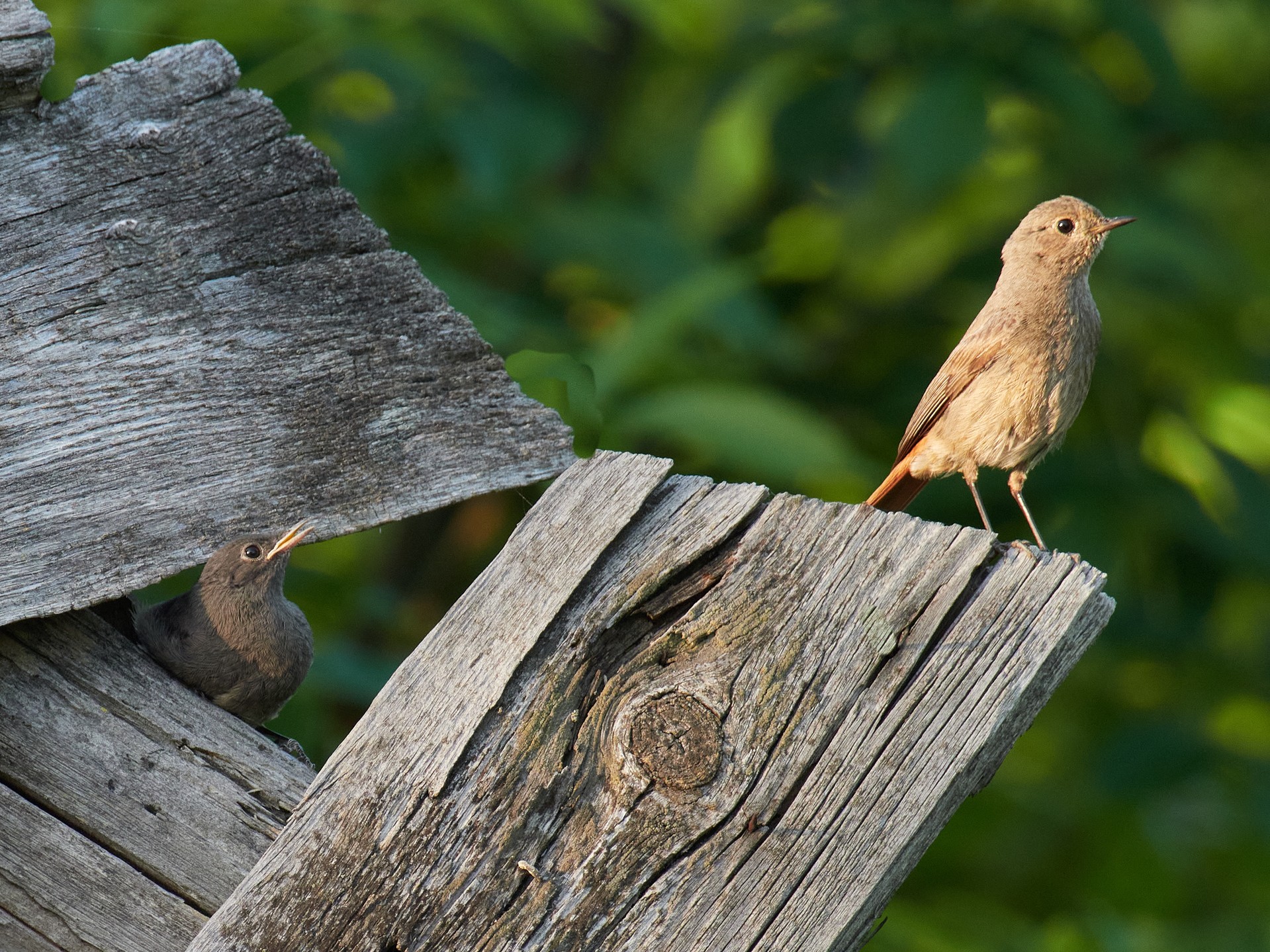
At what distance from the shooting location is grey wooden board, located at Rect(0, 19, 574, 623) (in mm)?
1922

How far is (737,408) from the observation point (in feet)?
13.3

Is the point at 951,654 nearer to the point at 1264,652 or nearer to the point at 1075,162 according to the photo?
the point at 1075,162

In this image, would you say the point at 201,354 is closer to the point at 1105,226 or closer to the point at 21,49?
the point at 21,49

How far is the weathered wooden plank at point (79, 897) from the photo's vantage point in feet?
6.18

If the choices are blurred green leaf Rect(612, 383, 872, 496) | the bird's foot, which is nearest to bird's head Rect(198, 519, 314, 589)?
the bird's foot

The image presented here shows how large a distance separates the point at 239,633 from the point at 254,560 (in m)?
0.29

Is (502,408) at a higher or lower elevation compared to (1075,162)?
lower

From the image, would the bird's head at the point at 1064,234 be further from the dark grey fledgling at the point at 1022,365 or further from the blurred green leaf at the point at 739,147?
the blurred green leaf at the point at 739,147

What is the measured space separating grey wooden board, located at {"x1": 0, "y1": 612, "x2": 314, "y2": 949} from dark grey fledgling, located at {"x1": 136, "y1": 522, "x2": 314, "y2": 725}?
0.19 metres

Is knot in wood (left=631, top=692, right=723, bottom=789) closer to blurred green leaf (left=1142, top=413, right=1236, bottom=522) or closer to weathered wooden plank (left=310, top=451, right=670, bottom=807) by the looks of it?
weathered wooden plank (left=310, top=451, right=670, bottom=807)

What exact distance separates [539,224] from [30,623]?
3432 mm

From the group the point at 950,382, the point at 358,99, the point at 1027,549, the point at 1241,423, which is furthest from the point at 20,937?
the point at 1241,423

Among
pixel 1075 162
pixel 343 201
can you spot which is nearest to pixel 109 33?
pixel 343 201

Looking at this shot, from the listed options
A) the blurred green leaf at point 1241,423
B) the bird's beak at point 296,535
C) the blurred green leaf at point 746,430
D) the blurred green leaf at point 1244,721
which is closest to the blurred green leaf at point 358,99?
the blurred green leaf at point 746,430
